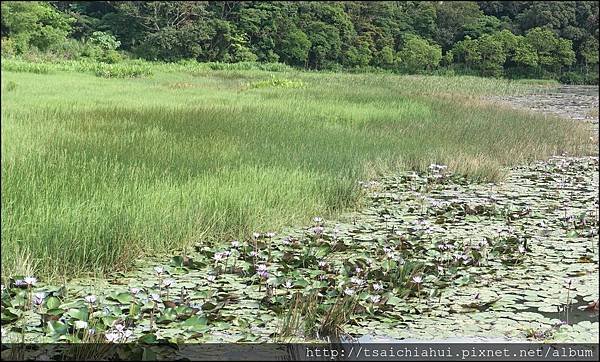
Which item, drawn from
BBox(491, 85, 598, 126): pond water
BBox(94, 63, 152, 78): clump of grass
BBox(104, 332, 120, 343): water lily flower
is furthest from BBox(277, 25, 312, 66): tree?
BBox(491, 85, 598, 126): pond water

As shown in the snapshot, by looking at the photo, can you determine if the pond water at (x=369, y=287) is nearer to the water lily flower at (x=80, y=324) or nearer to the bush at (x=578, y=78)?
the water lily flower at (x=80, y=324)

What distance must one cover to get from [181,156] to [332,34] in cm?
152

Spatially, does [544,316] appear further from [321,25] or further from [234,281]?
[321,25]

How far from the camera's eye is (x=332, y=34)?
4.91 m

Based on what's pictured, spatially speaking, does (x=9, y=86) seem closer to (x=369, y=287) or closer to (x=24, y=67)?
(x=24, y=67)

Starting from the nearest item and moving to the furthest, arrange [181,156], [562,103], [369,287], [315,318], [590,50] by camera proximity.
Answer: [315,318], [369,287], [181,156], [590,50], [562,103]

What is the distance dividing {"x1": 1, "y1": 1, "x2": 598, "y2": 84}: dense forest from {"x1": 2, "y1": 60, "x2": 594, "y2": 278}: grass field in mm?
169

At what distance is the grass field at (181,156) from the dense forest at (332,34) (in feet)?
0.55

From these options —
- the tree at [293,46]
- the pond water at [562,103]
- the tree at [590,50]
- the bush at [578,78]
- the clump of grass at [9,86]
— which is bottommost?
the pond water at [562,103]

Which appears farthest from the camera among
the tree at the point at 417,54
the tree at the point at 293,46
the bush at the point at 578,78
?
the bush at the point at 578,78

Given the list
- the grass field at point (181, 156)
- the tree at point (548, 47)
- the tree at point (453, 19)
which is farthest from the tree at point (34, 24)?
the tree at point (548, 47)

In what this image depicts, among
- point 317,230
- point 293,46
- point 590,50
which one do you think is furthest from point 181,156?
point 590,50

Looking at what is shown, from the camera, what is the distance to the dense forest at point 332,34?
2.31 metres

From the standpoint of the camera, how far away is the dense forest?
2.31m
